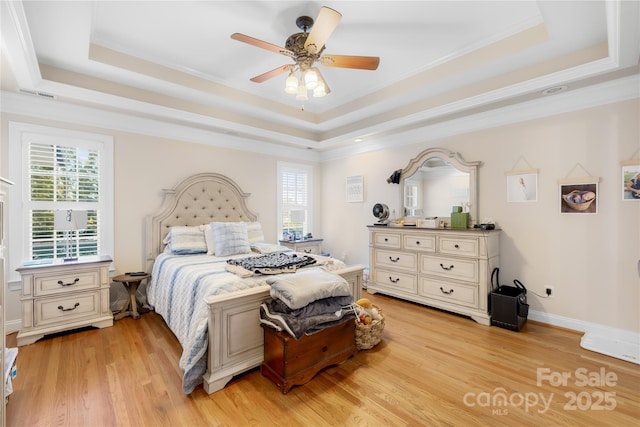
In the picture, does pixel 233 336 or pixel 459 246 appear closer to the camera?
pixel 233 336

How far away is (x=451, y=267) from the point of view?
134 inches

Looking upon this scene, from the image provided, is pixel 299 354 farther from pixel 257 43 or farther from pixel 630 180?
pixel 630 180

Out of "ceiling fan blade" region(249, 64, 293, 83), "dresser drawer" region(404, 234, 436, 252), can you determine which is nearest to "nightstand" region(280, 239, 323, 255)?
"dresser drawer" region(404, 234, 436, 252)

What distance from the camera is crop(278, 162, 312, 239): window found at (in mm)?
5047

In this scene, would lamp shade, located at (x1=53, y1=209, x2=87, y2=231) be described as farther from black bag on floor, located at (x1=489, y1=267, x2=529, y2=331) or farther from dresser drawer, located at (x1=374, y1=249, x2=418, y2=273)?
black bag on floor, located at (x1=489, y1=267, x2=529, y2=331)

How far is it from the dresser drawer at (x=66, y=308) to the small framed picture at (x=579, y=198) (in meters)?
5.00

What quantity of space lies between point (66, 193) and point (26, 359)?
171cm

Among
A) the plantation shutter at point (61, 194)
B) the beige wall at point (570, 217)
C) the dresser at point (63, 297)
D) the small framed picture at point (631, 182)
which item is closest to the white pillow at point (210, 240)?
the dresser at point (63, 297)

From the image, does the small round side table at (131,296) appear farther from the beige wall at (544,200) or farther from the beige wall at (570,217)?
the beige wall at (570,217)

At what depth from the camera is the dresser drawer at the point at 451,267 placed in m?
3.23

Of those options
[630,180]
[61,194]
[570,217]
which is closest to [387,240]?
[570,217]

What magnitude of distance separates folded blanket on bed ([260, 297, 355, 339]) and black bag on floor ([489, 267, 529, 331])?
1771mm

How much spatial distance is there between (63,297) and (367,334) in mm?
2989

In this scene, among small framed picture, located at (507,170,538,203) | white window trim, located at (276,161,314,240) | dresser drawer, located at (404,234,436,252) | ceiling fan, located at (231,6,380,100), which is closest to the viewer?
ceiling fan, located at (231,6,380,100)
